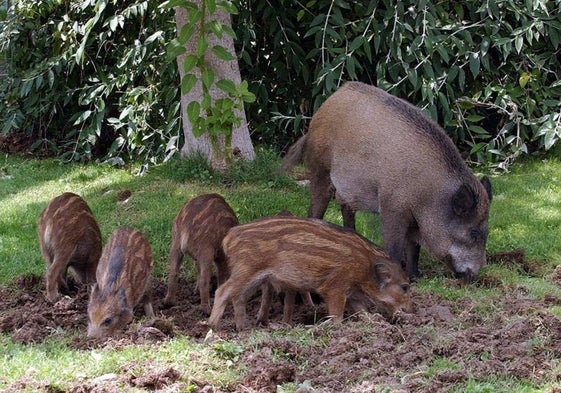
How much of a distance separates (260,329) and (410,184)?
7.10 ft

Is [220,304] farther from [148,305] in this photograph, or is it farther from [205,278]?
[148,305]

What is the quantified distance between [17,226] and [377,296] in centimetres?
434

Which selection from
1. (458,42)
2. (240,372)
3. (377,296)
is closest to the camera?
(240,372)

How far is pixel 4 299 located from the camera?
7.96 m

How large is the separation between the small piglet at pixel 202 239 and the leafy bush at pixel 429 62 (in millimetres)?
3739

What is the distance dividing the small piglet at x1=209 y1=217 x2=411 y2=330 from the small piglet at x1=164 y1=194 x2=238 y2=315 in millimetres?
507

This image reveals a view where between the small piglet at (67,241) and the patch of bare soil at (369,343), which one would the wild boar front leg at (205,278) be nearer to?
the patch of bare soil at (369,343)

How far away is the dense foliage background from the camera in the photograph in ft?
37.6

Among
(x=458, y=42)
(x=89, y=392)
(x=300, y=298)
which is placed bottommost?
(x=300, y=298)

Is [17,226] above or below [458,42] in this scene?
below

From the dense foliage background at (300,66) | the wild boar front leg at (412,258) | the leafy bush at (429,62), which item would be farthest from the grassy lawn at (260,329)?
the leafy bush at (429,62)

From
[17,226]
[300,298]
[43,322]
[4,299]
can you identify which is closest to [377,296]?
[300,298]

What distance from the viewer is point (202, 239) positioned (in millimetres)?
7668

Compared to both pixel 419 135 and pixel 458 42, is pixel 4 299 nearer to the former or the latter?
pixel 419 135
